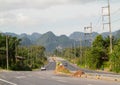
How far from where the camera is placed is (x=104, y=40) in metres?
112

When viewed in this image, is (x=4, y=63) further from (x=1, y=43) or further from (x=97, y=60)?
(x=97, y=60)

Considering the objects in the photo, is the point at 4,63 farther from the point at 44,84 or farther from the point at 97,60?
the point at 44,84

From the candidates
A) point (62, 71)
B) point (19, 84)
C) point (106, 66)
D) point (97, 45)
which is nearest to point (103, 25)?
point (106, 66)

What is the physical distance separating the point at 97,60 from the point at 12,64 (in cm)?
2879

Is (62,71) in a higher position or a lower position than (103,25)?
lower

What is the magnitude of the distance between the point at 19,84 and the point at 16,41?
3802 inches

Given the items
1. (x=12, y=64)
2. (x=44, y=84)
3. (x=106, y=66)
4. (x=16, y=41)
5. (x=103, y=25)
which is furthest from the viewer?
(x=16, y=41)

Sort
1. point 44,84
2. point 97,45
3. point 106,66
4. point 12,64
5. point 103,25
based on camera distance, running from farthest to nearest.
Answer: point 12,64
point 97,45
point 106,66
point 103,25
point 44,84

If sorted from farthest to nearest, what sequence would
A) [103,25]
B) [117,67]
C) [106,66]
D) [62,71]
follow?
1. [106,66]
2. [103,25]
3. [117,67]
4. [62,71]

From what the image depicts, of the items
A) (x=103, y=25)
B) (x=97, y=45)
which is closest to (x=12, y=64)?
(x=97, y=45)

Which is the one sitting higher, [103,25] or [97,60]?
[103,25]

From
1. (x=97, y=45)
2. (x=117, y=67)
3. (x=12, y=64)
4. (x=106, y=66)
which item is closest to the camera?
(x=117, y=67)

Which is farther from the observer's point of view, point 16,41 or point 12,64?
point 16,41

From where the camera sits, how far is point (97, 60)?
10125 centimetres
